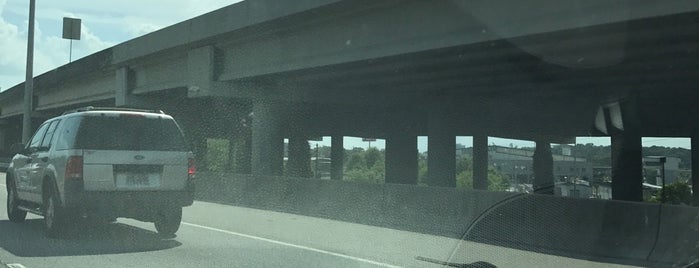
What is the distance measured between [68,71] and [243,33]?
18670 millimetres

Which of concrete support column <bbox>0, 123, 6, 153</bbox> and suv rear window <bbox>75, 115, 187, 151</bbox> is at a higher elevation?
concrete support column <bbox>0, 123, 6, 153</bbox>

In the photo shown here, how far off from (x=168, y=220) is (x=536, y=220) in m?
6.25

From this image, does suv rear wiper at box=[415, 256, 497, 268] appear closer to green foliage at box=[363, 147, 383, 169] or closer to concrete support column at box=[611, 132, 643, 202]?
concrete support column at box=[611, 132, 643, 202]

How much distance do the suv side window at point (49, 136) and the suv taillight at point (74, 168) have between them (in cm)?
140

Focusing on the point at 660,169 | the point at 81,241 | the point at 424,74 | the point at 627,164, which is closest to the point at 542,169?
the point at 660,169

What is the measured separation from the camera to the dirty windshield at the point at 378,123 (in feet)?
33.1

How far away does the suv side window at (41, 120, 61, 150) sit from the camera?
11.4 meters

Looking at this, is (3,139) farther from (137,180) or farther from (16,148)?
(137,180)

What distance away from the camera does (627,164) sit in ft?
107

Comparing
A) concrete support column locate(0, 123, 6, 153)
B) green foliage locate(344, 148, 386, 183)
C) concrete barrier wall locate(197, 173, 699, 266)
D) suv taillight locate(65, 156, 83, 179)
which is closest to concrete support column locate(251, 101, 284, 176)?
concrete barrier wall locate(197, 173, 699, 266)

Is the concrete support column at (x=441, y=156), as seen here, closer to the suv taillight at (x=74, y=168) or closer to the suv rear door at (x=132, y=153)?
the suv rear door at (x=132, y=153)

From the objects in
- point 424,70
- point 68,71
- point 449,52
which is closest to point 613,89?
point 424,70

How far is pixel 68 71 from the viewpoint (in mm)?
37375

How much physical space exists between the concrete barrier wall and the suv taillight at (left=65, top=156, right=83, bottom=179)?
5.96 metres
